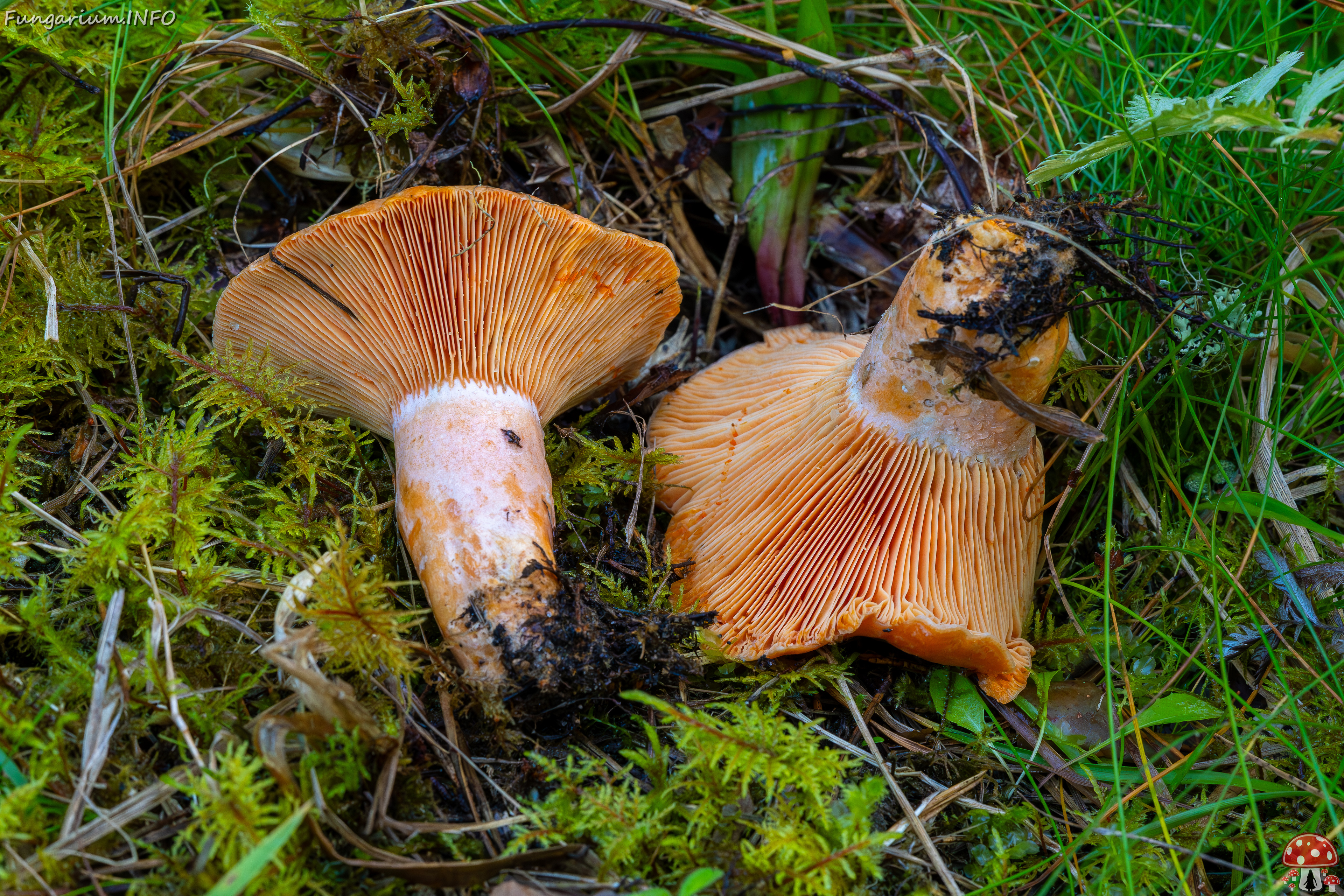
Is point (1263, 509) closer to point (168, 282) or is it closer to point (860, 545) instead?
point (860, 545)

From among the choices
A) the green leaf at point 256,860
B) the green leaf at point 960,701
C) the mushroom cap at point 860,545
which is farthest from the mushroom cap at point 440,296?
the green leaf at point 960,701

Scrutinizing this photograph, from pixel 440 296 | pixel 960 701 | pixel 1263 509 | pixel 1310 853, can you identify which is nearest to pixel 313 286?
pixel 440 296

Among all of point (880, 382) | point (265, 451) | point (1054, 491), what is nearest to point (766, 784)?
point (880, 382)

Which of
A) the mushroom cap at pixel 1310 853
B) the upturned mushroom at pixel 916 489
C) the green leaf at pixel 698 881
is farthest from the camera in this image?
the upturned mushroom at pixel 916 489

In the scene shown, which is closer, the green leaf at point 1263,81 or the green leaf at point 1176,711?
the green leaf at point 1263,81

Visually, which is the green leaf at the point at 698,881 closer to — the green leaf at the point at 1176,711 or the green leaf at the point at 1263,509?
the green leaf at the point at 1176,711

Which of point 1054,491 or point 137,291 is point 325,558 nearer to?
point 137,291

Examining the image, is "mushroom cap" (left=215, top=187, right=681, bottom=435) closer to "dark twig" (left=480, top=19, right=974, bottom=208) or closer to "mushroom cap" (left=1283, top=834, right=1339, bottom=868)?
"dark twig" (left=480, top=19, right=974, bottom=208)
